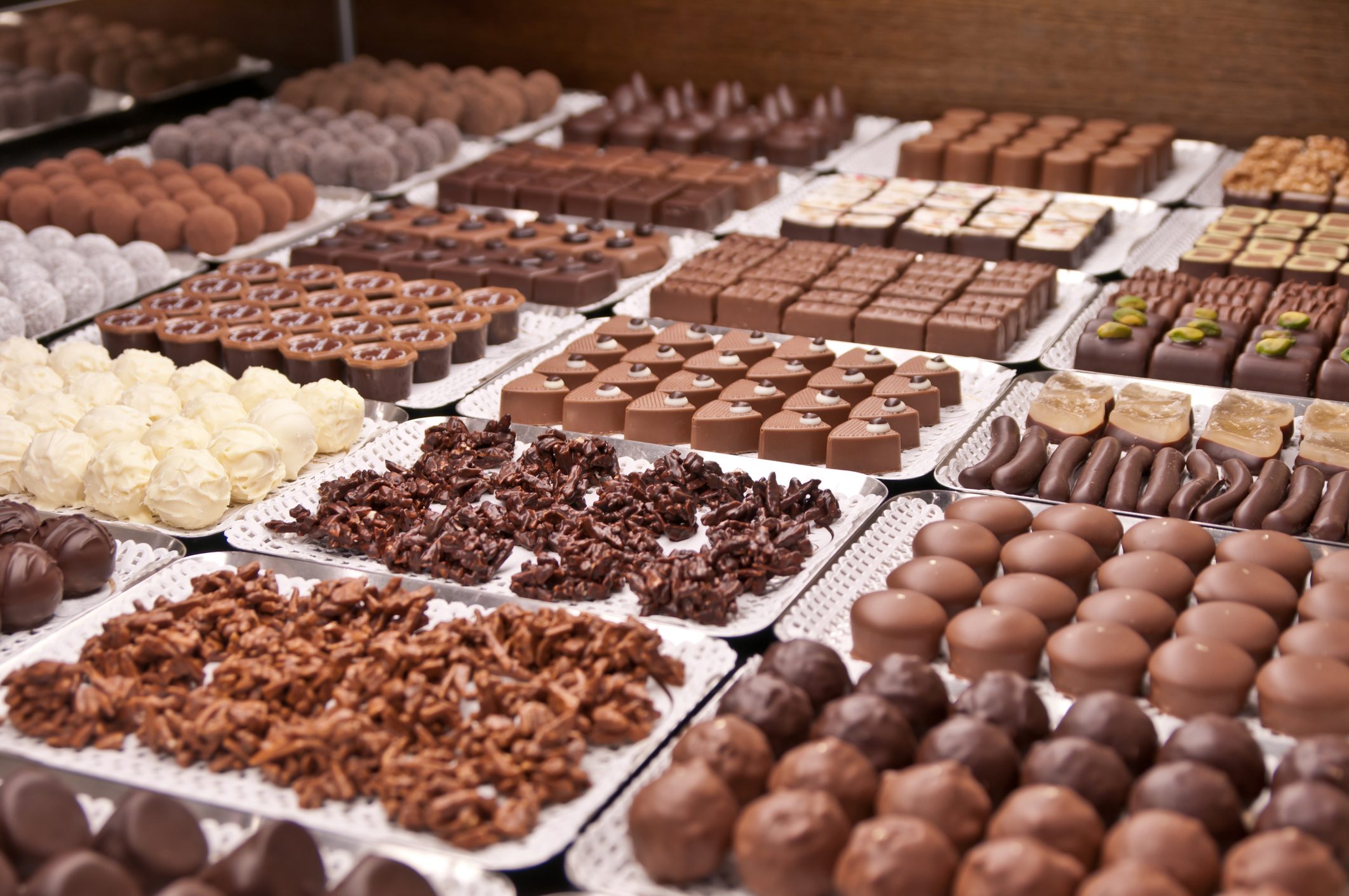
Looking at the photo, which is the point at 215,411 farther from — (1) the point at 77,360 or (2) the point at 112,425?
(1) the point at 77,360

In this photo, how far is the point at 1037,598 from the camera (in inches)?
98.3

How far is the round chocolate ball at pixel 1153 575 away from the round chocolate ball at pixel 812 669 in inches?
23.2

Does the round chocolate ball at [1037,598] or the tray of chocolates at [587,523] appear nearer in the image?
the round chocolate ball at [1037,598]

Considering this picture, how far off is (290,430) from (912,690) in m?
1.63

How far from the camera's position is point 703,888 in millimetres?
1917

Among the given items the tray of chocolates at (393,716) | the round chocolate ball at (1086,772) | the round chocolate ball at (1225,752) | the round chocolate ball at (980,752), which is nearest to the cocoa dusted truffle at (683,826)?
the tray of chocolates at (393,716)

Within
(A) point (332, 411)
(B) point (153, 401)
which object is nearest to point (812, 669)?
(A) point (332, 411)

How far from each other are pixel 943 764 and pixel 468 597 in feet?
3.46

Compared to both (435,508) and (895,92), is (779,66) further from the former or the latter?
(435,508)

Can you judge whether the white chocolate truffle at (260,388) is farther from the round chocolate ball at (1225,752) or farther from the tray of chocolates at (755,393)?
the round chocolate ball at (1225,752)

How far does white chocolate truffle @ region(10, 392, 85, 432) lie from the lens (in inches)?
128

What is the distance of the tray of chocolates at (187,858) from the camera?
1.80 m

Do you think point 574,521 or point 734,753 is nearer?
point 734,753

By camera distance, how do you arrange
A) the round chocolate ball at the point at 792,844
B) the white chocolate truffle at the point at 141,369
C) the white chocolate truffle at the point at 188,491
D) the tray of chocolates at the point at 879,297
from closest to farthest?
the round chocolate ball at the point at 792,844 → the white chocolate truffle at the point at 188,491 → the white chocolate truffle at the point at 141,369 → the tray of chocolates at the point at 879,297
